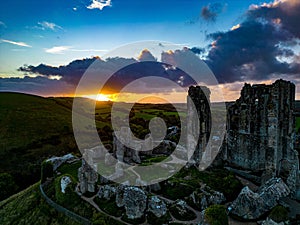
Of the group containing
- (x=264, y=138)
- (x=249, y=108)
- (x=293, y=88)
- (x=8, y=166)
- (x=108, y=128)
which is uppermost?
(x=293, y=88)

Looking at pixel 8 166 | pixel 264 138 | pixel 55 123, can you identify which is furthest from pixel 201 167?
pixel 55 123

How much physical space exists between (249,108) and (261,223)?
69.2 feet

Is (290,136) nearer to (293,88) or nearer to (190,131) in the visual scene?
(293,88)

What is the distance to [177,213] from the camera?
2970 cm

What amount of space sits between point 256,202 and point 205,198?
18.8 feet

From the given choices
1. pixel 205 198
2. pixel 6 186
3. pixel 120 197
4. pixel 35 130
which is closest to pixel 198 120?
pixel 205 198

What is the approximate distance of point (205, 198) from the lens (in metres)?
32.1

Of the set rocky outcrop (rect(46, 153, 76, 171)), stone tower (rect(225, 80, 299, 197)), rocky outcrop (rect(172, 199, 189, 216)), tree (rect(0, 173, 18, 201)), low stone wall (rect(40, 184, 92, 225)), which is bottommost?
tree (rect(0, 173, 18, 201))

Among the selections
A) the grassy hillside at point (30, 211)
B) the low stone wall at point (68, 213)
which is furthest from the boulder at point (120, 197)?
the grassy hillside at point (30, 211)

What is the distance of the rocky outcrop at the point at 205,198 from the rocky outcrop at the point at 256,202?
7.07 ft

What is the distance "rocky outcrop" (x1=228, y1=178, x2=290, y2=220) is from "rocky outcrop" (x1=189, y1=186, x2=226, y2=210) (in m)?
2.16

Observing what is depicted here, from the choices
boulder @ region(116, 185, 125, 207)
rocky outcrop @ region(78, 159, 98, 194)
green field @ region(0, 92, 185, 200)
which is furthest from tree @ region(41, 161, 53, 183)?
boulder @ region(116, 185, 125, 207)

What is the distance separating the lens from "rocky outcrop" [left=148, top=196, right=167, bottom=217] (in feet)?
96.7

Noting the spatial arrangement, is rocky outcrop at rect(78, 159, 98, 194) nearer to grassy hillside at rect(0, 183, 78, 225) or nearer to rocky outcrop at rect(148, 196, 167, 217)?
grassy hillside at rect(0, 183, 78, 225)
